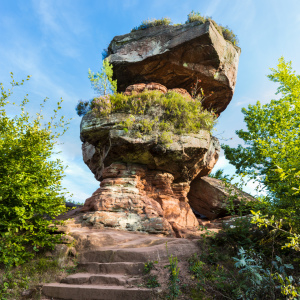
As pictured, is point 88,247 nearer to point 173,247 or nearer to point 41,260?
point 41,260

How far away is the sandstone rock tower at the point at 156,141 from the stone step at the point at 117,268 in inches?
116

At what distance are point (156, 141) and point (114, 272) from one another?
6.52 meters

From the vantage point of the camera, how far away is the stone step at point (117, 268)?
6227 millimetres

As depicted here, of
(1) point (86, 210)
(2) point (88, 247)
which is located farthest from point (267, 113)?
(2) point (88, 247)

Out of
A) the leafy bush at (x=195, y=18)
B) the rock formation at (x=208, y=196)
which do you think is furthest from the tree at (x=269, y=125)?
the leafy bush at (x=195, y=18)

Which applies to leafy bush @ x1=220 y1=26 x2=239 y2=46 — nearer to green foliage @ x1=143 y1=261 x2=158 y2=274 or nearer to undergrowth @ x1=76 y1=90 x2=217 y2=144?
undergrowth @ x1=76 y1=90 x2=217 y2=144

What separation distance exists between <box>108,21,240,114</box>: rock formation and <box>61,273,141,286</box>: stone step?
1121cm

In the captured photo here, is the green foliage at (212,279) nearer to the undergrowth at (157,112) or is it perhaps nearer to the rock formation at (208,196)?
the undergrowth at (157,112)

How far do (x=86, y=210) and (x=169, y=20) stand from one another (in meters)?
13.2

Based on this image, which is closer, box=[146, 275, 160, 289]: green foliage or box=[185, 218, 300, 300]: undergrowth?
box=[185, 218, 300, 300]: undergrowth

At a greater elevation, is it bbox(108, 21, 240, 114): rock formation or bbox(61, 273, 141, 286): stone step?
bbox(108, 21, 240, 114): rock formation

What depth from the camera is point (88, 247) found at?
7.73 meters

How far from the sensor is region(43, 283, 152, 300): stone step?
16.6 ft

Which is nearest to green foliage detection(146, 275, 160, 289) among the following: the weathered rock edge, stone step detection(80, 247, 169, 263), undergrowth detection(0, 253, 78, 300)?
stone step detection(80, 247, 169, 263)
